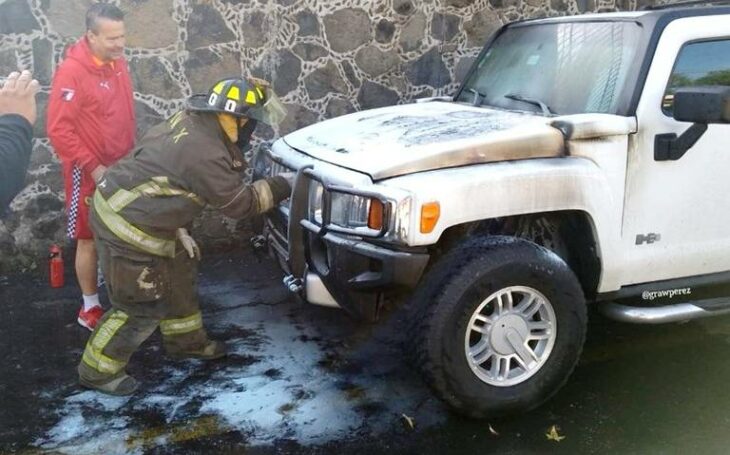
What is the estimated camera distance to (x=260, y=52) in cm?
652

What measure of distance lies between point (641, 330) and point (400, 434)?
2.03 meters

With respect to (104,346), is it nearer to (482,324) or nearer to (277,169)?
(277,169)

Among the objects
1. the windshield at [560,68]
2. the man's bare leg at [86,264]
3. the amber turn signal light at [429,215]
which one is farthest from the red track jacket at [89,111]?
the amber turn signal light at [429,215]

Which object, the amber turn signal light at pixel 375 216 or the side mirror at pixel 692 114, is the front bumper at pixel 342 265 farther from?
the side mirror at pixel 692 114

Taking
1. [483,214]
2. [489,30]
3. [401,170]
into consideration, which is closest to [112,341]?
[401,170]

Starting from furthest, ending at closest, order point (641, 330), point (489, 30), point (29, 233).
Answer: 1. point (489, 30)
2. point (29, 233)
3. point (641, 330)

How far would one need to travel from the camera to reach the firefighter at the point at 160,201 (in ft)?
12.6

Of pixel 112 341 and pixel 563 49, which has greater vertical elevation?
pixel 563 49

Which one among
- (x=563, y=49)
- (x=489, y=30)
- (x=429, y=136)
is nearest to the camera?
(x=429, y=136)

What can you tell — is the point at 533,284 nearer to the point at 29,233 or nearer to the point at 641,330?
the point at 641,330

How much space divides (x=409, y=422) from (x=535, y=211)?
3.96 feet

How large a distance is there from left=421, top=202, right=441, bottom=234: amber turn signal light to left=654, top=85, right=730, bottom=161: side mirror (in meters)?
1.31

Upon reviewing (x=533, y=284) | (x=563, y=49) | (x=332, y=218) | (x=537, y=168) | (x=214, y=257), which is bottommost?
(x=214, y=257)

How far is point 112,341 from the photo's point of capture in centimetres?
401
